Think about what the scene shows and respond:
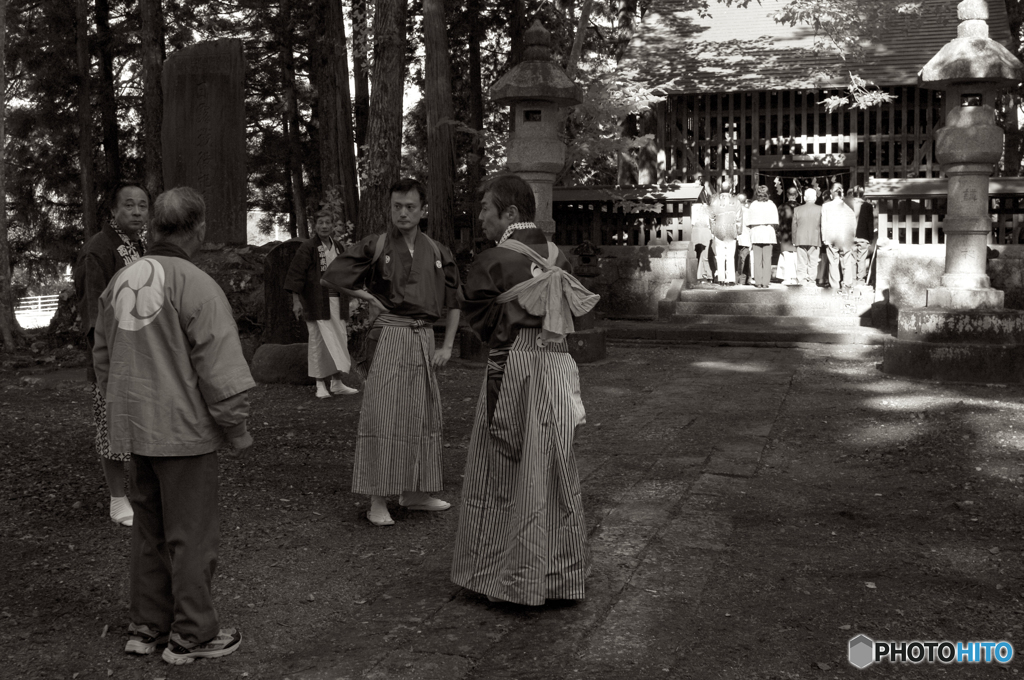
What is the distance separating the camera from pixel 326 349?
31.2ft

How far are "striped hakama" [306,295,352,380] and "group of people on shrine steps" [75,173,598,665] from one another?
3.58 meters

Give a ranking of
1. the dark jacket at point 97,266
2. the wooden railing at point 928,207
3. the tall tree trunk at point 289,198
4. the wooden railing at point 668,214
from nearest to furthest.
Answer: the dark jacket at point 97,266, the wooden railing at point 928,207, the wooden railing at point 668,214, the tall tree trunk at point 289,198

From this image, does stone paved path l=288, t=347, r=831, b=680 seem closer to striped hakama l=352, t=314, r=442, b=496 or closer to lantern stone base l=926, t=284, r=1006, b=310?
striped hakama l=352, t=314, r=442, b=496

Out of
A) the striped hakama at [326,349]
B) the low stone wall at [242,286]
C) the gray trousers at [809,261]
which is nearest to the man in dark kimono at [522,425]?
the striped hakama at [326,349]

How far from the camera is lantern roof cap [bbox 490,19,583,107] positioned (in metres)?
11.7

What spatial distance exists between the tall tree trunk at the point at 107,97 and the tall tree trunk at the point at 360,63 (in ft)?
17.3

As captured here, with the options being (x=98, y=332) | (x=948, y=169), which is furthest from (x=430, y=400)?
(x=948, y=169)

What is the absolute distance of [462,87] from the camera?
25.3m

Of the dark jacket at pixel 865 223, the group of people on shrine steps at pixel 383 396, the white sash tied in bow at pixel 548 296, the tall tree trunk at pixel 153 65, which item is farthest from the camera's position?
the tall tree trunk at pixel 153 65

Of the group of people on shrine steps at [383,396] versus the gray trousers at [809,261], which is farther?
the gray trousers at [809,261]

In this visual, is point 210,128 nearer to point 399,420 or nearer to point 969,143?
point 399,420

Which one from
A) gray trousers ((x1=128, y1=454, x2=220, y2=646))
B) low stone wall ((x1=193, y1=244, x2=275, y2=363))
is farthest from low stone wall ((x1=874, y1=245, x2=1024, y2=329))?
gray trousers ((x1=128, y1=454, x2=220, y2=646))

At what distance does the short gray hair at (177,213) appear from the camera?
384cm

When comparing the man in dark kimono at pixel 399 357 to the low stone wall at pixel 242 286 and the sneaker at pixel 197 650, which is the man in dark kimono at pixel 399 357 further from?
the low stone wall at pixel 242 286
